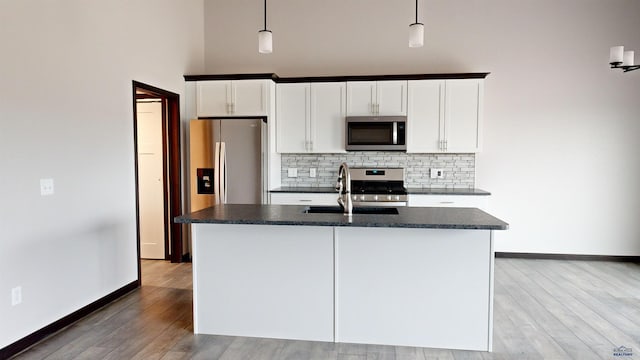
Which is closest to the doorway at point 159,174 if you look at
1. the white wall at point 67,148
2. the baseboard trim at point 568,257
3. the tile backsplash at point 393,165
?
the white wall at point 67,148

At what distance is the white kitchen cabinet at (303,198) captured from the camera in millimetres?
4914

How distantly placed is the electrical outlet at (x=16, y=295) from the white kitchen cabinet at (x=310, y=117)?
307 cm

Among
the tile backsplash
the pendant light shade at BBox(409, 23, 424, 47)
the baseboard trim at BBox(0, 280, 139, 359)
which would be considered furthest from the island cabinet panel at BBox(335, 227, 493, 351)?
the tile backsplash

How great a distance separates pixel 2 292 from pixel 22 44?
161 cm

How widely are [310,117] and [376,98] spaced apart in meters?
0.84

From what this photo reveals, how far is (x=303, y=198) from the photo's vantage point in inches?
195

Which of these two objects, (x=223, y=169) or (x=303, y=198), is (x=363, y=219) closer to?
(x=303, y=198)

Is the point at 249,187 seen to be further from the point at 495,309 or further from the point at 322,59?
the point at 495,309

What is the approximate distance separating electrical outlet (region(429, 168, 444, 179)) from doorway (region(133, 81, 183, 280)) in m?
3.10

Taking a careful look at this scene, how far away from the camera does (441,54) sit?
5.23m

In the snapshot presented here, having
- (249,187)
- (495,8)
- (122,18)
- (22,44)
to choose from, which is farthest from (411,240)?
(495,8)

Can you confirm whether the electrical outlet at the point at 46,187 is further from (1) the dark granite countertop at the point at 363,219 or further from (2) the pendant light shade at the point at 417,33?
(2) the pendant light shade at the point at 417,33

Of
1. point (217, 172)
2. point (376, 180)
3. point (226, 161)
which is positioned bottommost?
point (376, 180)

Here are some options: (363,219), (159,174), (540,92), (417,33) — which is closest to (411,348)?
(363,219)
